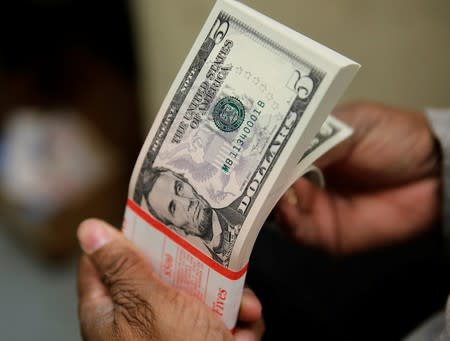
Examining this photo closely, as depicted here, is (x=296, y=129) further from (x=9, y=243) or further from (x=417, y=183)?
(x=9, y=243)

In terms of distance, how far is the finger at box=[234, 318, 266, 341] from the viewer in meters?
0.57

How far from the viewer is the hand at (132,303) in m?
0.51

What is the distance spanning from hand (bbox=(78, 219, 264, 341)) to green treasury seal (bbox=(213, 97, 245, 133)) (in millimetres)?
185

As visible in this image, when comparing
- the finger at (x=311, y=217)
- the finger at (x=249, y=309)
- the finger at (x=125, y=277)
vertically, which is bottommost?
the finger at (x=125, y=277)

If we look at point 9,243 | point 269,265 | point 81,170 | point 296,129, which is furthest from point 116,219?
point 296,129

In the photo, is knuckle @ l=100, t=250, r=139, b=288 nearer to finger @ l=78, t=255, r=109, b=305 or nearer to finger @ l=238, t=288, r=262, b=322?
finger @ l=78, t=255, r=109, b=305

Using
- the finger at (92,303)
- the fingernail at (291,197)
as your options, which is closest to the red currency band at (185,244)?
the finger at (92,303)

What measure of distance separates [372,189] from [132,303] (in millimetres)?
456

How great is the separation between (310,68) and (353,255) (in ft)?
1.52

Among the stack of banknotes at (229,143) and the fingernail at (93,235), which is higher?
the stack of banknotes at (229,143)

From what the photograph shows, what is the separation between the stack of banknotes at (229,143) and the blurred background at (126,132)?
17 centimetres

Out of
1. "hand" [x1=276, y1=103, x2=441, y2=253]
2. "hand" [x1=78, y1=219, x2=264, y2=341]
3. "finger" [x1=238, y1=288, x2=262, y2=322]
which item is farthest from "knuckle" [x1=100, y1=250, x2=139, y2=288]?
"hand" [x1=276, y1=103, x2=441, y2=253]

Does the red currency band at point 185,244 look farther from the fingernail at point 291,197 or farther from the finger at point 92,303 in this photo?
the fingernail at point 291,197

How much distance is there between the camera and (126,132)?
1.49 metres
